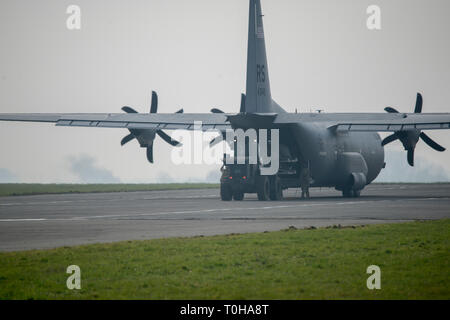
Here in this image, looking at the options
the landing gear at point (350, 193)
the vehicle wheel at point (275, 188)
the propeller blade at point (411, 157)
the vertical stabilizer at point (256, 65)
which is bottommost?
the landing gear at point (350, 193)

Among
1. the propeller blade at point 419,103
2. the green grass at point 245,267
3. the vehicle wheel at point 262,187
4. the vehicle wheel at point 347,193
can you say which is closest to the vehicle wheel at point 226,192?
the vehicle wheel at point 262,187

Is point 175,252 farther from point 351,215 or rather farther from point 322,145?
point 322,145

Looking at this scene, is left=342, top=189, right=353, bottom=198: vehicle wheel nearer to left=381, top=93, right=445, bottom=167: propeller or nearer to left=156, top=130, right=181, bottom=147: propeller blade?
left=381, top=93, right=445, bottom=167: propeller

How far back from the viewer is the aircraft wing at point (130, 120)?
4856 cm

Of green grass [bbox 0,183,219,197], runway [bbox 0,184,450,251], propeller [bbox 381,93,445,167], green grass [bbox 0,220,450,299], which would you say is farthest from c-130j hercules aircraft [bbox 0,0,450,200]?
green grass [bbox 0,220,450,299]

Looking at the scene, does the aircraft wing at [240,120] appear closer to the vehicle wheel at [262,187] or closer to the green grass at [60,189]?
the vehicle wheel at [262,187]

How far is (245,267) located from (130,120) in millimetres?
32492

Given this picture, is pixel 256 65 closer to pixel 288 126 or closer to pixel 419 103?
pixel 288 126

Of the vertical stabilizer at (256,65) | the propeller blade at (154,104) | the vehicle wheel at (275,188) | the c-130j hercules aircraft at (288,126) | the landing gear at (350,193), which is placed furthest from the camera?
the landing gear at (350,193)

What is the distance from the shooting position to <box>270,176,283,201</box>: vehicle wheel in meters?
47.8

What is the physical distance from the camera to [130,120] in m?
48.7

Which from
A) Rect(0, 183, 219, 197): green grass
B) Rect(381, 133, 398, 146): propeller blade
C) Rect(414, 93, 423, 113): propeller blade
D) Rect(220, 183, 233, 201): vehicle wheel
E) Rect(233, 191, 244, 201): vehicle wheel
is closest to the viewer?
Rect(220, 183, 233, 201): vehicle wheel
